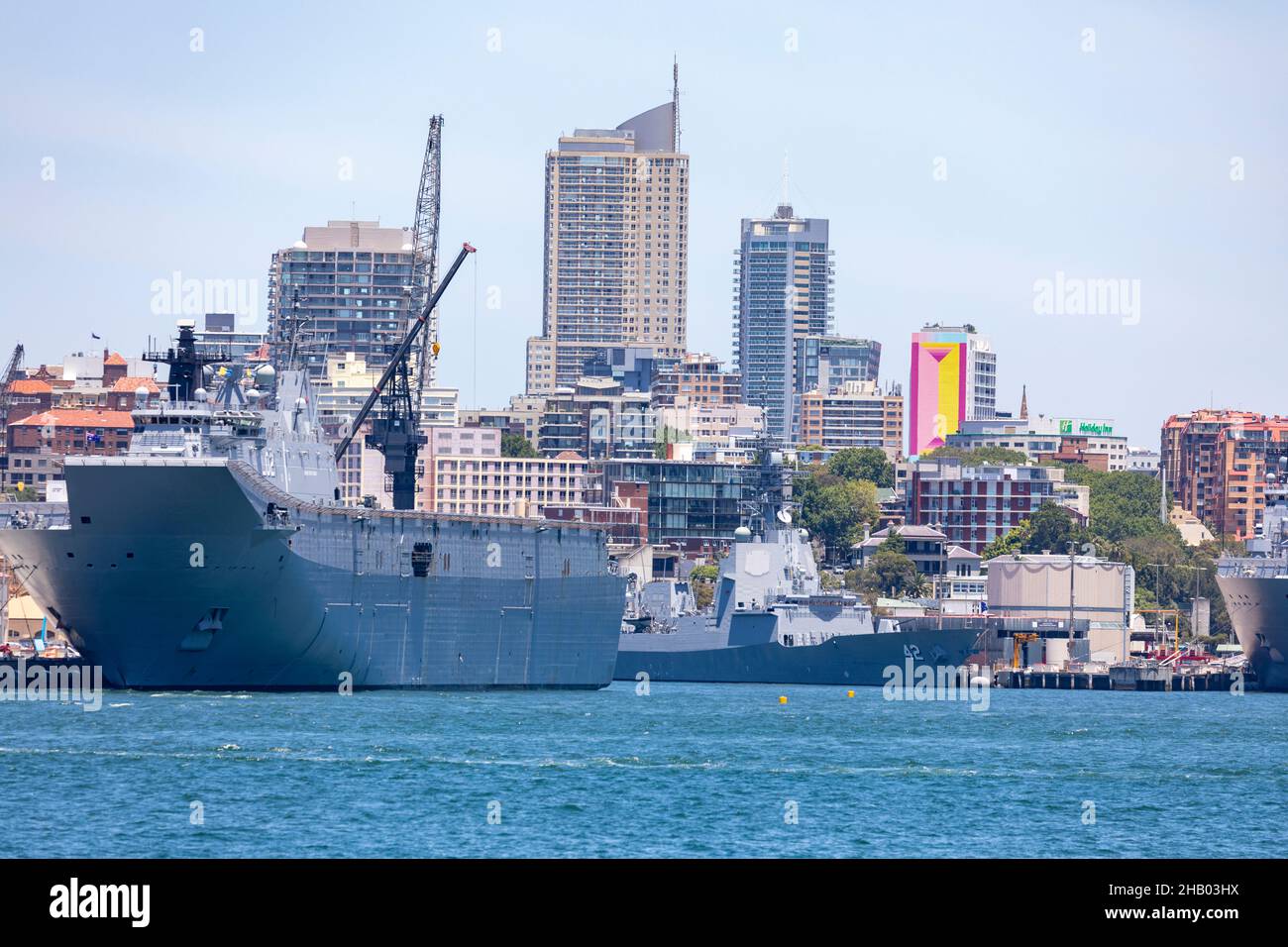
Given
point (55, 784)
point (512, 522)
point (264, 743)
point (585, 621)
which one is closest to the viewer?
point (55, 784)

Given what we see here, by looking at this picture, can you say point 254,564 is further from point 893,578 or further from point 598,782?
point 893,578

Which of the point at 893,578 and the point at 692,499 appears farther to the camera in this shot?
the point at 692,499

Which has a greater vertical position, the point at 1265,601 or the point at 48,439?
the point at 48,439

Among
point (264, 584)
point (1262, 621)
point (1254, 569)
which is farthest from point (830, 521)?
point (264, 584)

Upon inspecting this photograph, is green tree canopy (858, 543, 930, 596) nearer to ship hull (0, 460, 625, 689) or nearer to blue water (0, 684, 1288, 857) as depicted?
ship hull (0, 460, 625, 689)

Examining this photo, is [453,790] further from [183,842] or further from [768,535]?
[768,535]

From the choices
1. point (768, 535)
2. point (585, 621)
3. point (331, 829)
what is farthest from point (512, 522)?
point (331, 829)

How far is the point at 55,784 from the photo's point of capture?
43.8m

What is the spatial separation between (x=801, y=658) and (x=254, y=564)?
151ft

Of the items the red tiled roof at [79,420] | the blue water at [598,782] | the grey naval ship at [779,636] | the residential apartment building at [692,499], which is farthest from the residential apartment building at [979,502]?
the blue water at [598,782]

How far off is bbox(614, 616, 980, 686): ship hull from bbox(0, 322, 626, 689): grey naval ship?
88.3 feet

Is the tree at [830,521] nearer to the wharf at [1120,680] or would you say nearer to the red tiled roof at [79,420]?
the red tiled roof at [79,420]

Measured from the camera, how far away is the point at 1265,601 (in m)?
109

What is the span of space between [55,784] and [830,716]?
37.2m
